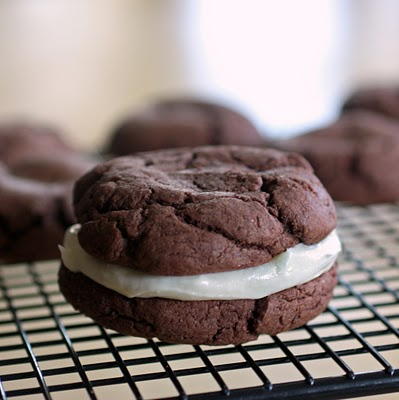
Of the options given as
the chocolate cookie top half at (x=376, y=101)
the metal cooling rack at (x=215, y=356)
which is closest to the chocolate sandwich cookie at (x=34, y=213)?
the metal cooling rack at (x=215, y=356)

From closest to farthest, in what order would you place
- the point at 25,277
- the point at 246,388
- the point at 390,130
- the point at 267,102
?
the point at 246,388, the point at 25,277, the point at 390,130, the point at 267,102

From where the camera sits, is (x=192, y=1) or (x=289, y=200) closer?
(x=289, y=200)

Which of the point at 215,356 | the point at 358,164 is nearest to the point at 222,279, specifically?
the point at 215,356

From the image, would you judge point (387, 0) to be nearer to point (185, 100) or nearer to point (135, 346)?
point (185, 100)

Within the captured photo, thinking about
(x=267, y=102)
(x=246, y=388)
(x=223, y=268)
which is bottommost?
(x=267, y=102)

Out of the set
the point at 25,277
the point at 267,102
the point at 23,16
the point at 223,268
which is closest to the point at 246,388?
the point at 223,268
